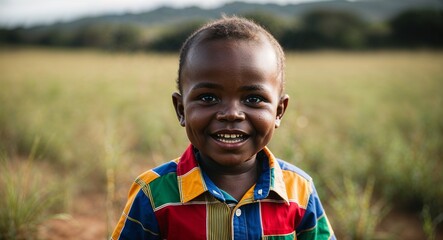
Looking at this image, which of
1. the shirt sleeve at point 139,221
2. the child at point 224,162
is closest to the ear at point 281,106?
the child at point 224,162

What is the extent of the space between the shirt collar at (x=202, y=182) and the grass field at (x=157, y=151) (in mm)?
770

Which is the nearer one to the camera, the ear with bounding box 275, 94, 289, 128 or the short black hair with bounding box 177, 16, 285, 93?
the short black hair with bounding box 177, 16, 285, 93

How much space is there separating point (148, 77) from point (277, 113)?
7.45m

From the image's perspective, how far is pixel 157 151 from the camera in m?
4.16

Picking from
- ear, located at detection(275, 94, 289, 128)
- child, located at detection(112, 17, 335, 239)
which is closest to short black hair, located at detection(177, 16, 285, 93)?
child, located at detection(112, 17, 335, 239)

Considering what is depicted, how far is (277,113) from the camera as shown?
1.56 metres

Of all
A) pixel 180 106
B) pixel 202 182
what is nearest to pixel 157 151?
pixel 180 106

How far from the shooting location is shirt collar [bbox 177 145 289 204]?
1.38 metres

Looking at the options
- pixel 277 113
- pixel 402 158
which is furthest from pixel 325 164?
pixel 277 113

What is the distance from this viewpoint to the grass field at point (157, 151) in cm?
248

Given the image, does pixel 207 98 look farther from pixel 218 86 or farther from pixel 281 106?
pixel 281 106

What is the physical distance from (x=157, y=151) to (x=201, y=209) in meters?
2.85

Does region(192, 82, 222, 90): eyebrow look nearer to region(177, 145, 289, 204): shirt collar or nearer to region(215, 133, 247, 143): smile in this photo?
region(215, 133, 247, 143): smile

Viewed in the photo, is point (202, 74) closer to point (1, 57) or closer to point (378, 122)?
point (378, 122)
